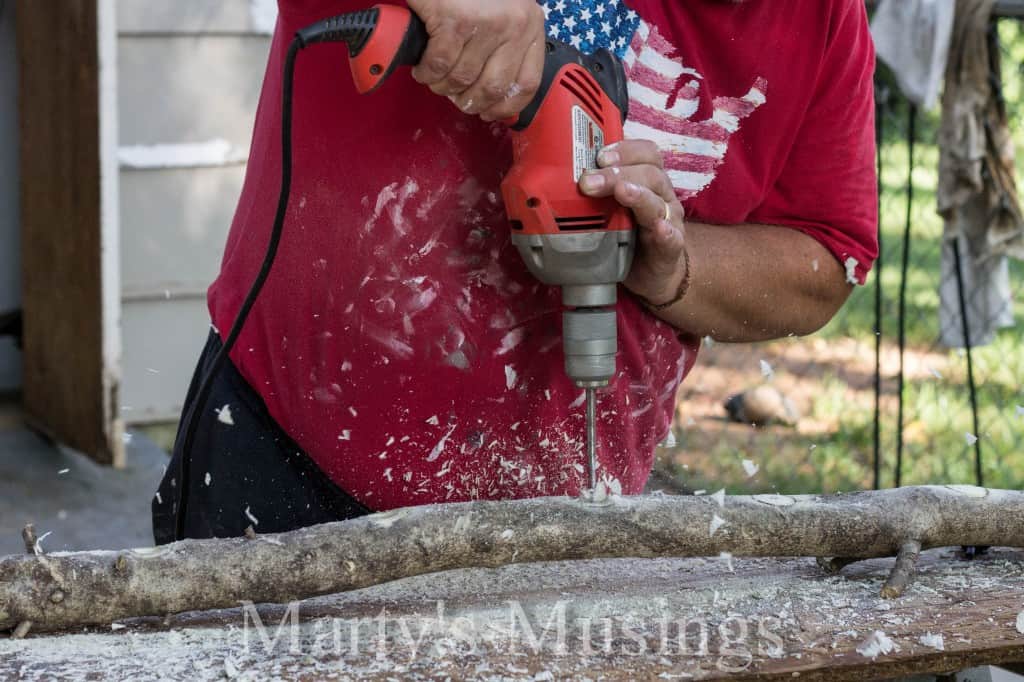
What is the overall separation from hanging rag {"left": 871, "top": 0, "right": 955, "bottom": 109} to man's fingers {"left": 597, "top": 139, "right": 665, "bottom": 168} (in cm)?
211

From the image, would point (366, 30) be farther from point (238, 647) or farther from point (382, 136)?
point (238, 647)

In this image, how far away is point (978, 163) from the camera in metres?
3.54

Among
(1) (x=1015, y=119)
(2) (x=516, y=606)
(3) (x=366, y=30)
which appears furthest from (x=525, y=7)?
(1) (x=1015, y=119)

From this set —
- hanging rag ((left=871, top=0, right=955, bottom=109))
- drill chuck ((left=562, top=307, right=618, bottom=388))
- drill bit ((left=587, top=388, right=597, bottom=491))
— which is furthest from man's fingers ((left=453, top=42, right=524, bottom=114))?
hanging rag ((left=871, top=0, right=955, bottom=109))

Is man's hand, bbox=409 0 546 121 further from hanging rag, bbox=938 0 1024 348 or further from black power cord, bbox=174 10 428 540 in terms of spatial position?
hanging rag, bbox=938 0 1024 348

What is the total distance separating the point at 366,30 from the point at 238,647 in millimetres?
696

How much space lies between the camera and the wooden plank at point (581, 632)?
1337 millimetres

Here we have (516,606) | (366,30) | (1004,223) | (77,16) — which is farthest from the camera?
(77,16)

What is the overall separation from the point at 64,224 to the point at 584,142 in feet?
9.87

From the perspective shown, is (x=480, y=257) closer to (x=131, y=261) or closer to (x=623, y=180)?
(x=623, y=180)

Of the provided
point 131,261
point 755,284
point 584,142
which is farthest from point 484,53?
point 131,261

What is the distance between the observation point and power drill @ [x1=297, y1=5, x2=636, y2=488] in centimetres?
150

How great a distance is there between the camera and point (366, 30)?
135 cm

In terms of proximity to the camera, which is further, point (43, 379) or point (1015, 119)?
point (1015, 119)
